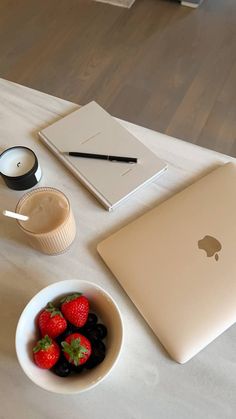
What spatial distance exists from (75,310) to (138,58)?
164 centimetres

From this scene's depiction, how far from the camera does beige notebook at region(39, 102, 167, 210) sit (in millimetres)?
759

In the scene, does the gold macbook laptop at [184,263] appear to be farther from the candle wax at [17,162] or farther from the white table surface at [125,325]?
the candle wax at [17,162]

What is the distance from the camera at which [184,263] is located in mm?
653

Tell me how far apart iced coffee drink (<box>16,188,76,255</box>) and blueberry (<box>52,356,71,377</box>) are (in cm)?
20

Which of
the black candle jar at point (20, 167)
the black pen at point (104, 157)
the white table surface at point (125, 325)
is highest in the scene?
the black pen at point (104, 157)

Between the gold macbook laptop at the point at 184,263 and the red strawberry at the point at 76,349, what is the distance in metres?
0.12

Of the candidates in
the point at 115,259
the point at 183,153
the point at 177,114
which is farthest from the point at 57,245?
the point at 177,114

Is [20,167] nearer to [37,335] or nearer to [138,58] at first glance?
[37,335]

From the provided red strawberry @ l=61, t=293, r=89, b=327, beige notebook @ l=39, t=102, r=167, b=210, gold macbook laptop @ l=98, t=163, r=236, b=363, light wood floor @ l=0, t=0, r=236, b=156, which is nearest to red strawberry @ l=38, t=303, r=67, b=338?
red strawberry @ l=61, t=293, r=89, b=327

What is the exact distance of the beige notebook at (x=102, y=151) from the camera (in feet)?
2.49

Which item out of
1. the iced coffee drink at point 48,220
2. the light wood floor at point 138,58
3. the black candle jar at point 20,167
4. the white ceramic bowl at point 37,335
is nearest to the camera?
the white ceramic bowl at point 37,335

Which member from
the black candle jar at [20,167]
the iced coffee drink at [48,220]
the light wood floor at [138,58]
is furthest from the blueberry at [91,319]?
the light wood floor at [138,58]

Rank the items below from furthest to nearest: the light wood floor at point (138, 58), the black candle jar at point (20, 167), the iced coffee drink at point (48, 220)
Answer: the light wood floor at point (138, 58)
the black candle jar at point (20, 167)
the iced coffee drink at point (48, 220)

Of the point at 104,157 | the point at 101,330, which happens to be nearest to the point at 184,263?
the point at 101,330
